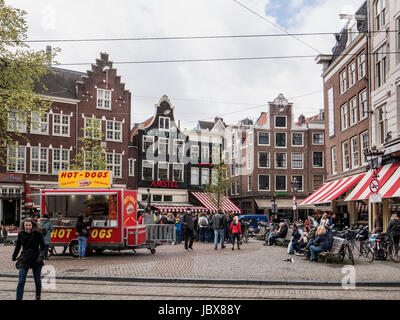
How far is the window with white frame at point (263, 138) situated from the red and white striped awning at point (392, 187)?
3141 cm

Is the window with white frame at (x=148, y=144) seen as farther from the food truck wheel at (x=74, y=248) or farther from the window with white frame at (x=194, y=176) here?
the food truck wheel at (x=74, y=248)

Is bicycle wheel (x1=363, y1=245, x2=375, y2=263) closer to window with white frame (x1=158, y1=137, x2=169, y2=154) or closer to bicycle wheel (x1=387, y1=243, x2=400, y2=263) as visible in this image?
bicycle wheel (x1=387, y1=243, x2=400, y2=263)

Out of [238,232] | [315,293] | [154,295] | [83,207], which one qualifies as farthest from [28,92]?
[315,293]

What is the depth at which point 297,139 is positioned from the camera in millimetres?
52438

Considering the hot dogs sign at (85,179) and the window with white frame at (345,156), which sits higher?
the window with white frame at (345,156)

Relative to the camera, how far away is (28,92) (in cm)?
2352

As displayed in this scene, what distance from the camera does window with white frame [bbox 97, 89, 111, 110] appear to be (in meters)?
42.1

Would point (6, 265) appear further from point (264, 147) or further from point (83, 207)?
point (264, 147)

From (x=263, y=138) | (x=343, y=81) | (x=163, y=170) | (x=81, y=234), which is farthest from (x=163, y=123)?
(x=81, y=234)

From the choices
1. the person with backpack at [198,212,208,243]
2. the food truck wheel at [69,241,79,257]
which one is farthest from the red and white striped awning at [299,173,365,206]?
the food truck wheel at [69,241,79,257]

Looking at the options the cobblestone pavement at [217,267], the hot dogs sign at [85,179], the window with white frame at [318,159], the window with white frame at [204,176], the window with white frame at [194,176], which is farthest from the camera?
the window with white frame at [318,159]

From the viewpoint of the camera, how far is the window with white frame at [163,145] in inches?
1811

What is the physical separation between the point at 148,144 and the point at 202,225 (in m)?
21.9

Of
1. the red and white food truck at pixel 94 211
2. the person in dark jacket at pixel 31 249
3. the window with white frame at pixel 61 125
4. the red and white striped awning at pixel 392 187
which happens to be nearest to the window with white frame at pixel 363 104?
the red and white striped awning at pixel 392 187
